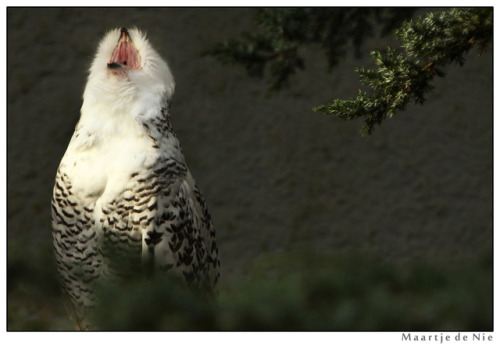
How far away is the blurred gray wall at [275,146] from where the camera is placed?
2184mm

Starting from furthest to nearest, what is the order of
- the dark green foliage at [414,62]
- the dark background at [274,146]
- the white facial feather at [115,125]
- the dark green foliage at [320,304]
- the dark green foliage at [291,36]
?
1. the dark background at [274,146]
2. the white facial feather at [115,125]
3. the dark green foliage at [291,36]
4. the dark green foliage at [414,62]
5. the dark green foliage at [320,304]

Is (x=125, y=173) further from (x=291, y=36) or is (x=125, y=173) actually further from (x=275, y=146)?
(x=275, y=146)

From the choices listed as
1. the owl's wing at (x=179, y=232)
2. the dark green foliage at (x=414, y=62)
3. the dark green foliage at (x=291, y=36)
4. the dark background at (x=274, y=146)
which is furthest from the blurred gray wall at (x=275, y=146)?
the dark green foliage at (x=414, y=62)

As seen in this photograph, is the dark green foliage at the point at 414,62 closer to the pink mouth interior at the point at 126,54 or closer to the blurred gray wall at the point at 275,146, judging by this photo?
the pink mouth interior at the point at 126,54

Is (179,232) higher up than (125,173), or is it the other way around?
(125,173)

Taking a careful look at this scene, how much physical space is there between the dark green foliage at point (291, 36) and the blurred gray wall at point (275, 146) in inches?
→ 46.0

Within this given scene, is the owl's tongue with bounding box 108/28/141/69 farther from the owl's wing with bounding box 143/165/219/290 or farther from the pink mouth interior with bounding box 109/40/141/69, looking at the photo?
the owl's wing with bounding box 143/165/219/290

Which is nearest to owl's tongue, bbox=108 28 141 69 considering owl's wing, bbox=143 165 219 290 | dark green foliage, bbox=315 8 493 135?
owl's wing, bbox=143 165 219 290

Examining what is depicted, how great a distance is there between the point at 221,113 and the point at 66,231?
1122 millimetres

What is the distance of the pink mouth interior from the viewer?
49.1 inches

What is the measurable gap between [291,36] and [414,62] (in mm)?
221

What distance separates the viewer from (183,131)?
2.30m

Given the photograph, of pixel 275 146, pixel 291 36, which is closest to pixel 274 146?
pixel 275 146

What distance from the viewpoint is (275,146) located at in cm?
236
